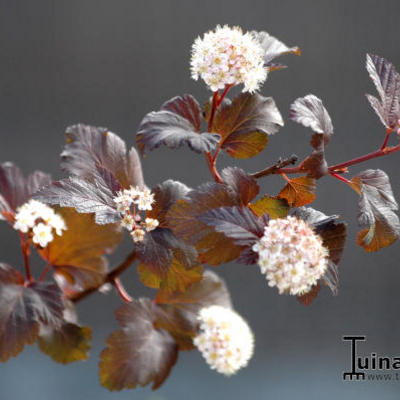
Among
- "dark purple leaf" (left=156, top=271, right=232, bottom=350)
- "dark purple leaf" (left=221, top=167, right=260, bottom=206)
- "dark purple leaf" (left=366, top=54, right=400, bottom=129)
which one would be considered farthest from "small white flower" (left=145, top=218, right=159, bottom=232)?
"dark purple leaf" (left=366, top=54, right=400, bottom=129)

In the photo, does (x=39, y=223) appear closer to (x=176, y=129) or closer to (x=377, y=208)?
(x=176, y=129)

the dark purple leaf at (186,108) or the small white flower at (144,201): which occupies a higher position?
the dark purple leaf at (186,108)

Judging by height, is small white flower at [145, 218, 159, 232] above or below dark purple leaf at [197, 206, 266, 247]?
above

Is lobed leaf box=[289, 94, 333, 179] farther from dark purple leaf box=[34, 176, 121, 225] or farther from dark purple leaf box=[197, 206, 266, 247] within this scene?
dark purple leaf box=[34, 176, 121, 225]

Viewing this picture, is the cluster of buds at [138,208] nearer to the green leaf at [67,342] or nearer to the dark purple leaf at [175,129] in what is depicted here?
the dark purple leaf at [175,129]

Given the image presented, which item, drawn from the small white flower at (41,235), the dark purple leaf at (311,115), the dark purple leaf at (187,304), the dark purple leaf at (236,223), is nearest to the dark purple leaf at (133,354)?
the dark purple leaf at (187,304)

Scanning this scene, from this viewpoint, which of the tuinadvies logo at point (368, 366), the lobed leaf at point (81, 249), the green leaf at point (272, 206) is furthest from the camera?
the tuinadvies logo at point (368, 366)

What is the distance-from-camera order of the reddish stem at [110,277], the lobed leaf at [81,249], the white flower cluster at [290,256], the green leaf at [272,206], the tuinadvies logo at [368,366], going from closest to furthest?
1. the white flower cluster at [290,256]
2. the green leaf at [272,206]
3. the reddish stem at [110,277]
4. the lobed leaf at [81,249]
5. the tuinadvies logo at [368,366]
